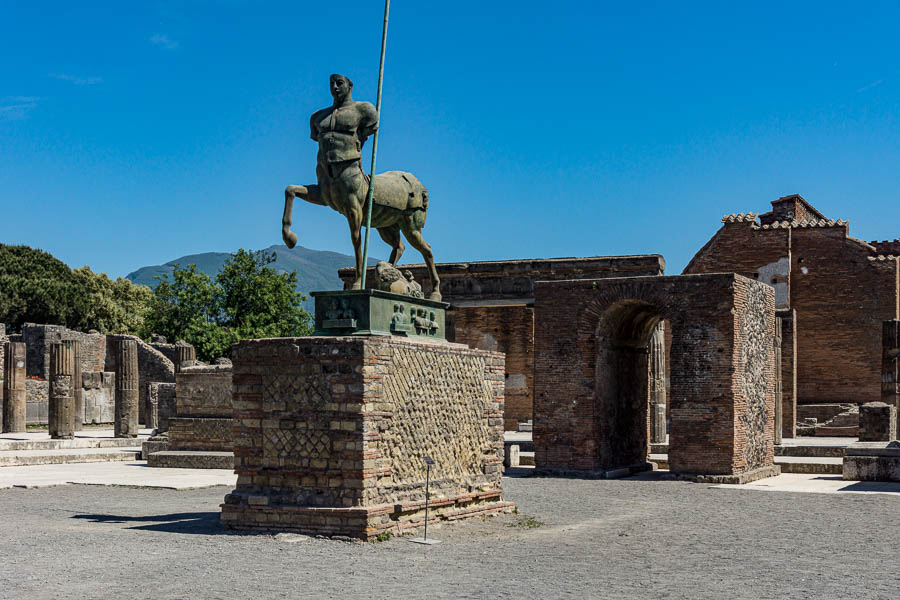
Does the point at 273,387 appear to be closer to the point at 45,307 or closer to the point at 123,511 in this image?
the point at 123,511

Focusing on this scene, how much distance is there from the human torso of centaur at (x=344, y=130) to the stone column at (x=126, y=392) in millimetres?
14708

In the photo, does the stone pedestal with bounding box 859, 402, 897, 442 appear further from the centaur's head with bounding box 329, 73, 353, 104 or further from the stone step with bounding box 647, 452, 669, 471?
the centaur's head with bounding box 329, 73, 353, 104

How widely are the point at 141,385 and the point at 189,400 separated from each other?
20723 millimetres

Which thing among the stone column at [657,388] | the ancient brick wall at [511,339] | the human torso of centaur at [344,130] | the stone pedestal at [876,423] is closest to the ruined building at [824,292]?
the ancient brick wall at [511,339]

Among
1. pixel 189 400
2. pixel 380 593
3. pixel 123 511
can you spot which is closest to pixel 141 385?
pixel 189 400

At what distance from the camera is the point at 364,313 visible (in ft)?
31.9

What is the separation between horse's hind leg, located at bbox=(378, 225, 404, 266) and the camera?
1143 centimetres

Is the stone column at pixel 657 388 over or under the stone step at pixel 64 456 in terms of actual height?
over

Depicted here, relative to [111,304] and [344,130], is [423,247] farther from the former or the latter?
[111,304]

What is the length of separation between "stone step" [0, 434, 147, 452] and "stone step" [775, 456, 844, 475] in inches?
541

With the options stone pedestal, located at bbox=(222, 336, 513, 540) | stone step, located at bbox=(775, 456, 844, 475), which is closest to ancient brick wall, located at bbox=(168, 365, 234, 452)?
stone pedestal, located at bbox=(222, 336, 513, 540)

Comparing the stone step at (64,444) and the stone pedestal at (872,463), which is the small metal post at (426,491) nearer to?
the stone pedestal at (872,463)

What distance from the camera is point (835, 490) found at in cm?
1481

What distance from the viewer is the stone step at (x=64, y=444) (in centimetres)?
2155
